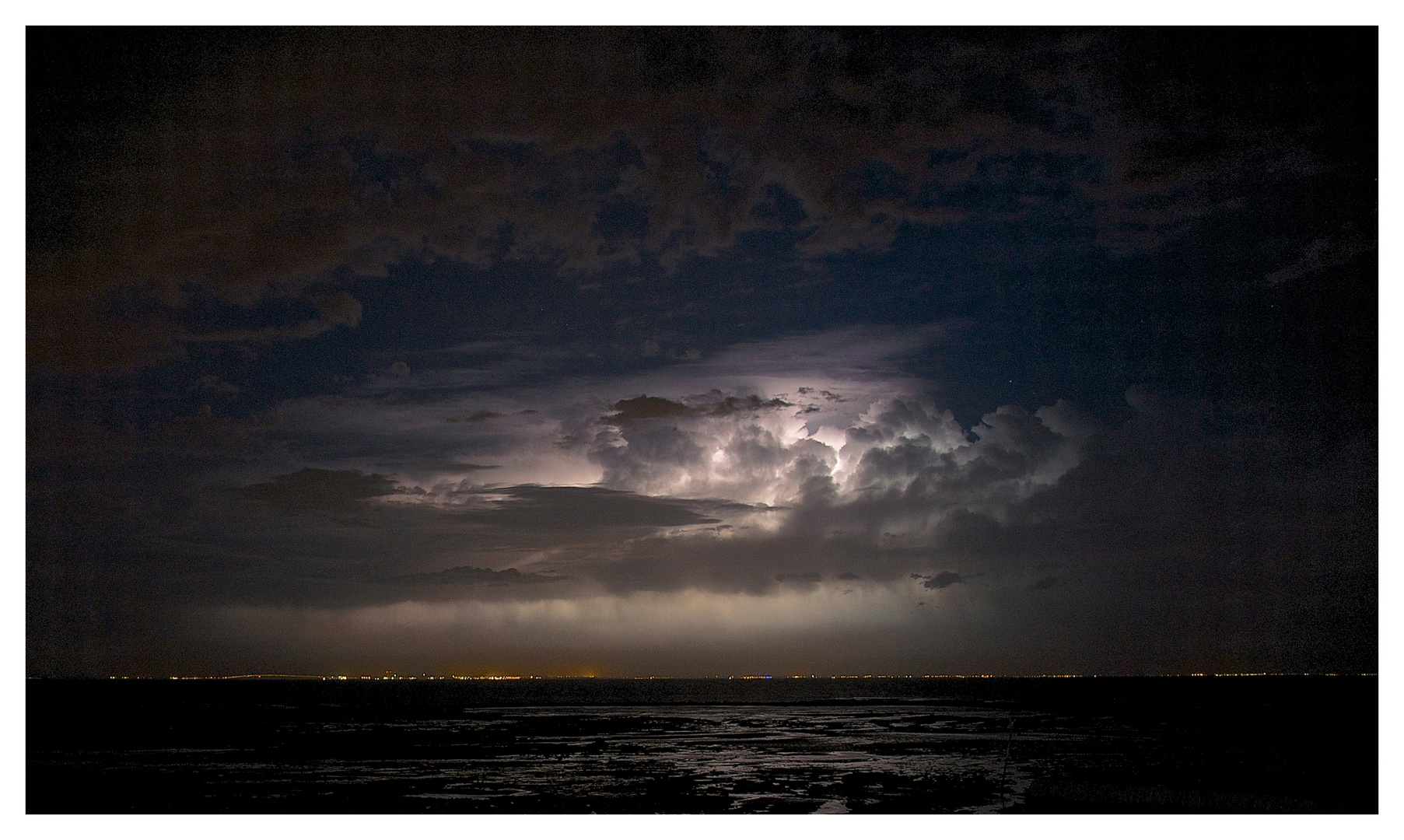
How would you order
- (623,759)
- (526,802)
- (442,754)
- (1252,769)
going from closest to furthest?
(526,802) < (1252,769) < (623,759) < (442,754)

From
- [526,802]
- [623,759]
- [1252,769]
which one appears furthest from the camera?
[623,759]

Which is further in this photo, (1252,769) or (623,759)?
(623,759)

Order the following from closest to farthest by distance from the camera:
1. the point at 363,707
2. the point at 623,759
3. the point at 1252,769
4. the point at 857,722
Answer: the point at 1252,769 < the point at 623,759 < the point at 857,722 < the point at 363,707

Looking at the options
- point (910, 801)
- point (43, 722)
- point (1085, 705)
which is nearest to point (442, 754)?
point (910, 801)

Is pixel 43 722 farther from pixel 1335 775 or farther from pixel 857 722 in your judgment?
pixel 1335 775

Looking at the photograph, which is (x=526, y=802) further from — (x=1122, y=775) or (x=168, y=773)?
(x=1122, y=775)

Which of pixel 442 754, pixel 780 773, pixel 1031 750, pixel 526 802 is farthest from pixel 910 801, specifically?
pixel 442 754
